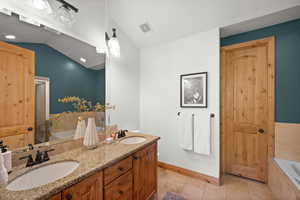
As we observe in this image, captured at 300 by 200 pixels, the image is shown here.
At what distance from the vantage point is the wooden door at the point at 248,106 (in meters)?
1.97

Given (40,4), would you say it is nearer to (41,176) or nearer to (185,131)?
(41,176)

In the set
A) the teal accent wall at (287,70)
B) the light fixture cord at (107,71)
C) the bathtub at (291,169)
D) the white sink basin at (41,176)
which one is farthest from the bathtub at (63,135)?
the teal accent wall at (287,70)

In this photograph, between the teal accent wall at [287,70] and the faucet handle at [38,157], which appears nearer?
the faucet handle at [38,157]

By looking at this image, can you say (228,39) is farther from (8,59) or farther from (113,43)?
(8,59)

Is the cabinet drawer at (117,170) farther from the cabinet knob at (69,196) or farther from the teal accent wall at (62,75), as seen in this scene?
the teal accent wall at (62,75)

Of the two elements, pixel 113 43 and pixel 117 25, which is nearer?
pixel 113 43

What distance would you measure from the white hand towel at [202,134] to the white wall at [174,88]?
69 millimetres

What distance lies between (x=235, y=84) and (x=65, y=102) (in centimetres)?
258

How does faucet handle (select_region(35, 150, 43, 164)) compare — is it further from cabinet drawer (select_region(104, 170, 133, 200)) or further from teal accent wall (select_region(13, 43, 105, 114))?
cabinet drawer (select_region(104, 170, 133, 200))

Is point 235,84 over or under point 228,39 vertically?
under

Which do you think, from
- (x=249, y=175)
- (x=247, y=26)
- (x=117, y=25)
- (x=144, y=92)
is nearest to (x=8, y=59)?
(x=117, y=25)

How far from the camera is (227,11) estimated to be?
5.71ft

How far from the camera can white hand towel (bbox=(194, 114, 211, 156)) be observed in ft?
6.49

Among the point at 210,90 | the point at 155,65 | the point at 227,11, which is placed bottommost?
the point at 210,90
